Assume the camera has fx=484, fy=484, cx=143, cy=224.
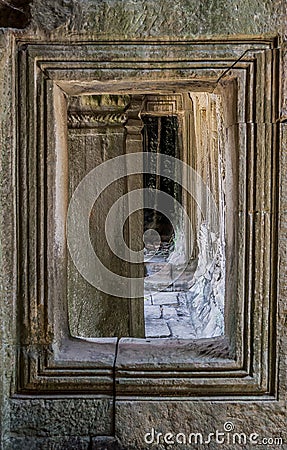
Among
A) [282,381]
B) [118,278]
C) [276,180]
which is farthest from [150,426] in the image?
[118,278]

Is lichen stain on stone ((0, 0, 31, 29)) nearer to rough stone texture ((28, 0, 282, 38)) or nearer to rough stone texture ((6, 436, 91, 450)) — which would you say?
rough stone texture ((28, 0, 282, 38))

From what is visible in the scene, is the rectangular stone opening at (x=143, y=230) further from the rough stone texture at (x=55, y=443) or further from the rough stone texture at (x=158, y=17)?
the rough stone texture at (x=55, y=443)

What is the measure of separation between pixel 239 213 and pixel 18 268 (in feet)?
3.04

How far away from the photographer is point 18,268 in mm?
1966

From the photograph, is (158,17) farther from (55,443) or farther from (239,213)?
(55,443)

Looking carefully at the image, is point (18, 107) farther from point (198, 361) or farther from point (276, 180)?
point (198, 361)

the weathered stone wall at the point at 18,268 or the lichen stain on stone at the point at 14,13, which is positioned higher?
the lichen stain on stone at the point at 14,13

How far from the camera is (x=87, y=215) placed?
371 cm

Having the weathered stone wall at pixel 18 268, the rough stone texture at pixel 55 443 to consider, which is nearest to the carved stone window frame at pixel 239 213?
the weathered stone wall at pixel 18 268

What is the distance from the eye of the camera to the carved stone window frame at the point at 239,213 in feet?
6.23

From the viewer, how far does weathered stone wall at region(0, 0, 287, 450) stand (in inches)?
73.6

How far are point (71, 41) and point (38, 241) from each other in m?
0.80

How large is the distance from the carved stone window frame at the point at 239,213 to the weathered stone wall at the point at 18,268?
0.11 ft

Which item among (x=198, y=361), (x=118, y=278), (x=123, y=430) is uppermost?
(x=118, y=278)
